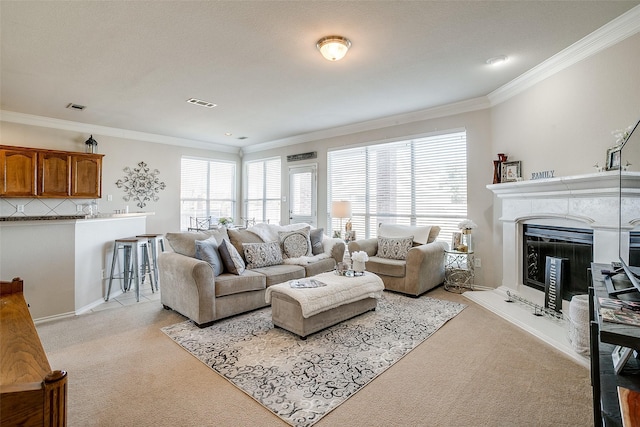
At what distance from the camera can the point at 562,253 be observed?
3.33m

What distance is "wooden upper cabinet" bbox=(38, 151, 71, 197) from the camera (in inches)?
199

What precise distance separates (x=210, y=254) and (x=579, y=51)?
14.2 feet

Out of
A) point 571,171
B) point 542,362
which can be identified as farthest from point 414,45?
point 542,362

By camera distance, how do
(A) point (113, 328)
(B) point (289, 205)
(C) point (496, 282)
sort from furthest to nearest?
(B) point (289, 205) → (C) point (496, 282) → (A) point (113, 328)

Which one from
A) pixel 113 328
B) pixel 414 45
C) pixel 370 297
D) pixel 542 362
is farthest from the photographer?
pixel 370 297

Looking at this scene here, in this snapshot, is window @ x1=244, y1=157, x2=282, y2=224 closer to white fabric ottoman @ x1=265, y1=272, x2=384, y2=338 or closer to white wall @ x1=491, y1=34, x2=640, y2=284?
white fabric ottoman @ x1=265, y1=272, x2=384, y2=338

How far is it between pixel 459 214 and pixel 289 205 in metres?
3.73

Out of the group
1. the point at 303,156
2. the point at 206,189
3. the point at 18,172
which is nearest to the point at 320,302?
the point at 303,156

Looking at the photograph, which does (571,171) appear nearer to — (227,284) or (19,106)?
(227,284)

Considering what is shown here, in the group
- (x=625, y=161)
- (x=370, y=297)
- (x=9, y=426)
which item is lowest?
(x=370, y=297)

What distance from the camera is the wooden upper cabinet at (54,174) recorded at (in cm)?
506

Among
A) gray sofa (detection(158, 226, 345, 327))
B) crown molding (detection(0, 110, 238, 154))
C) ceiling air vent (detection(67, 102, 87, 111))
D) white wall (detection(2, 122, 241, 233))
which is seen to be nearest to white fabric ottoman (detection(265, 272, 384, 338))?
gray sofa (detection(158, 226, 345, 327))

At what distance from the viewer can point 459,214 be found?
186 inches

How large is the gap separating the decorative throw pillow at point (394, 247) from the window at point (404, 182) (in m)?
0.74
